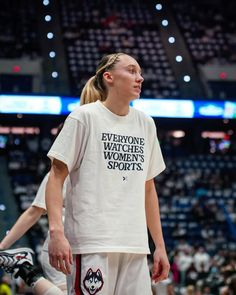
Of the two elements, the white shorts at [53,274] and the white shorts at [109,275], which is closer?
the white shorts at [109,275]

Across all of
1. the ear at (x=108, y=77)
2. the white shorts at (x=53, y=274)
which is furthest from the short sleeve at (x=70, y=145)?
the white shorts at (x=53, y=274)

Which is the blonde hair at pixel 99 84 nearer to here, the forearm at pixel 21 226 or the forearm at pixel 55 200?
the forearm at pixel 55 200

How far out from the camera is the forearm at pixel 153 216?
3785 mm

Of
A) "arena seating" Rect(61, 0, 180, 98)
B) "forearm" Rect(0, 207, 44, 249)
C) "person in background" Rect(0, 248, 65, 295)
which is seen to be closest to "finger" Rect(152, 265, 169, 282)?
"person in background" Rect(0, 248, 65, 295)

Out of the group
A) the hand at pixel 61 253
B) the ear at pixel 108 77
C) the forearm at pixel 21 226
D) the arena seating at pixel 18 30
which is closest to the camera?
the hand at pixel 61 253

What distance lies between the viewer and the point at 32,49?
27297 mm

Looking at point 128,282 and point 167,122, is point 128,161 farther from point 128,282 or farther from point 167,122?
point 167,122

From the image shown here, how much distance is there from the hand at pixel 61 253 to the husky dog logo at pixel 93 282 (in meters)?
0.12

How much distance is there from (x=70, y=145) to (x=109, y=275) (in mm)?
636

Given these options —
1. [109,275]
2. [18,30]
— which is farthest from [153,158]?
[18,30]

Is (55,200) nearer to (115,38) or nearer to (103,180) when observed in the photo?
(103,180)

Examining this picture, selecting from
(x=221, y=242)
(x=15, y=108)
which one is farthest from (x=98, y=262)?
(x=15, y=108)

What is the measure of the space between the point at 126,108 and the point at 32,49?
23.9m

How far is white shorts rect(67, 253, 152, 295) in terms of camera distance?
344cm
